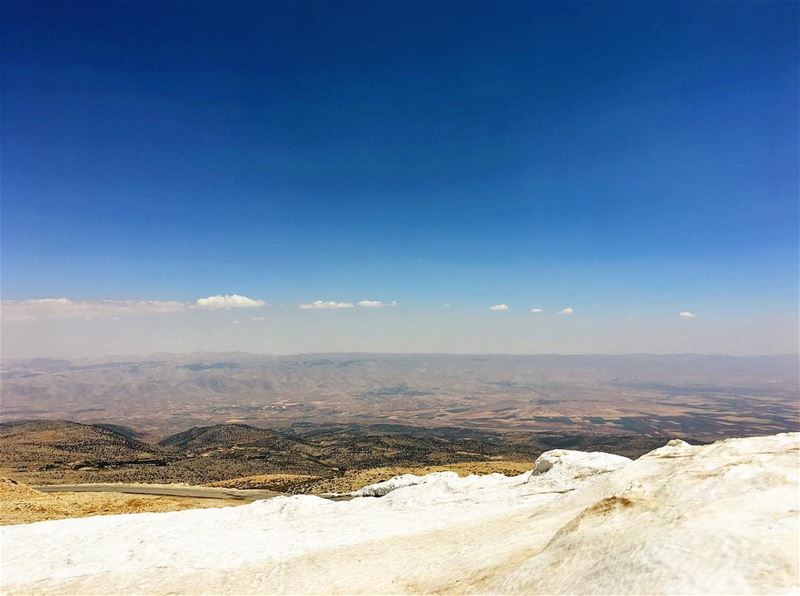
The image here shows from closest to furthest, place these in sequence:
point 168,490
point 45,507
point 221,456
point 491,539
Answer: point 491,539 → point 45,507 → point 168,490 → point 221,456

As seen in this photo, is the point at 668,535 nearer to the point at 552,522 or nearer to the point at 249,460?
the point at 552,522

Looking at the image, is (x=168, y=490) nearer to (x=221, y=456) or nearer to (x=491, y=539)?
(x=221, y=456)

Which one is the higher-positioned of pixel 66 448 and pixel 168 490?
pixel 168 490

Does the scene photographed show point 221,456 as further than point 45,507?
Yes

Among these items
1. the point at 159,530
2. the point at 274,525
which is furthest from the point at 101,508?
the point at 274,525

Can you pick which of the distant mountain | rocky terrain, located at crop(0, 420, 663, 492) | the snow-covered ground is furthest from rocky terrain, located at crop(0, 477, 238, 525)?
the distant mountain

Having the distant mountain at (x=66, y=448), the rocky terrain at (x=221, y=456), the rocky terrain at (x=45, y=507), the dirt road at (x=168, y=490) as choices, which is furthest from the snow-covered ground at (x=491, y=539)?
the distant mountain at (x=66, y=448)

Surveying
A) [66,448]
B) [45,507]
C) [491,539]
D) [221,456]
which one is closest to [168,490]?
[45,507]

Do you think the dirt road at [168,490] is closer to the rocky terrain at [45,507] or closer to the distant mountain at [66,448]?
the rocky terrain at [45,507]
